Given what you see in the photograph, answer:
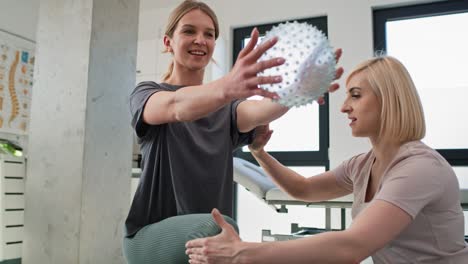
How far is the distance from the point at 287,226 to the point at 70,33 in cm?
285

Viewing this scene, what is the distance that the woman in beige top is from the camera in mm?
999

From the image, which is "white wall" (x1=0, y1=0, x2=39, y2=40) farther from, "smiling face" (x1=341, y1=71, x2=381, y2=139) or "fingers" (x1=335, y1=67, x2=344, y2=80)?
"fingers" (x1=335, y1=67, x2=344, y2=80)

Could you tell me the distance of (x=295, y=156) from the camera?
4.00m

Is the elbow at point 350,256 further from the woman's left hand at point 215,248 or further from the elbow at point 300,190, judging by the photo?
the elbow at point 300,190

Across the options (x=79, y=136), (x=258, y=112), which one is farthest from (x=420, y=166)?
(x=79, y=136)

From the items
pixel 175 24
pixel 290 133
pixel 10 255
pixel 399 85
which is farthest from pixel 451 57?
pixel 10 255

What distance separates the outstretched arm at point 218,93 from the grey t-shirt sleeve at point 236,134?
276 mm

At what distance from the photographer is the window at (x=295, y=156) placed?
3.93m

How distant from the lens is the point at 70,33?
1584 millimetres

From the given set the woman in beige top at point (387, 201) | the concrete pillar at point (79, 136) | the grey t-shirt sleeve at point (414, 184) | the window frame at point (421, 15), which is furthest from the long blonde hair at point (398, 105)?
the window frame at point (421, 15)

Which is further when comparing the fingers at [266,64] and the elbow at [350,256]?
the elbow at [350,256]

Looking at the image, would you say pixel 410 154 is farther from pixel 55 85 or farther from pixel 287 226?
pixel 287 226

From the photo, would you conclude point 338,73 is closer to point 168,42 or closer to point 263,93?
point 263,93

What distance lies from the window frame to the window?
462mm
